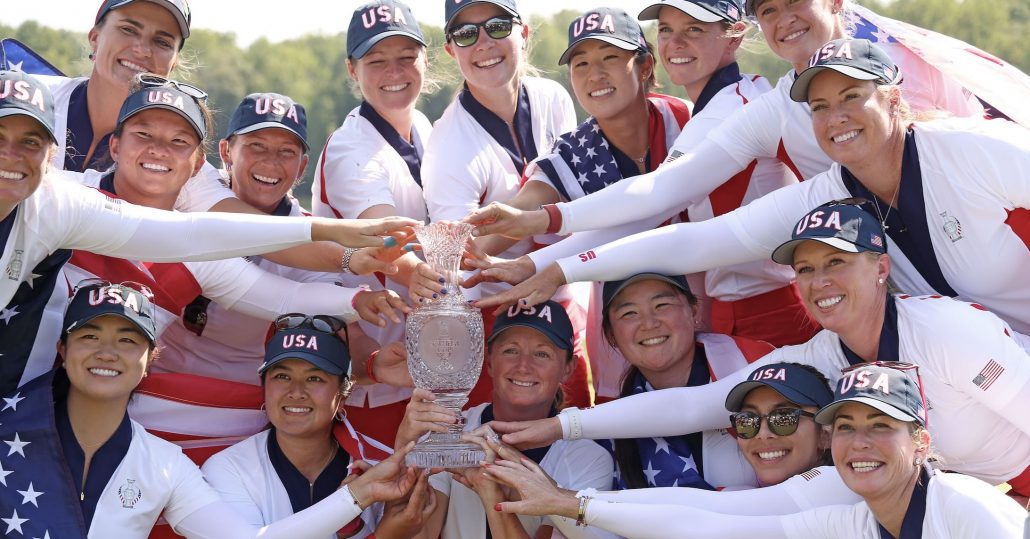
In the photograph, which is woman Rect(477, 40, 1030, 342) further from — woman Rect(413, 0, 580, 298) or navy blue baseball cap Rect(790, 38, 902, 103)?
woman Rect(413, 0, 580, 298)

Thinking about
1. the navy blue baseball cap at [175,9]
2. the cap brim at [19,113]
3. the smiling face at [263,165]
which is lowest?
the cap brim at [19,113]

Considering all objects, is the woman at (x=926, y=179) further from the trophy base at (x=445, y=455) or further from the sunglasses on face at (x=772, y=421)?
the trophy base at (x=445, y=455)

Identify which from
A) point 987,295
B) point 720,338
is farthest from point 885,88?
point 720,338

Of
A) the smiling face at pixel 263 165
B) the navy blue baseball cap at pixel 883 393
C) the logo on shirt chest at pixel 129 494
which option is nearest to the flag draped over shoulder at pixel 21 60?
the smiling face at pixel 263 165

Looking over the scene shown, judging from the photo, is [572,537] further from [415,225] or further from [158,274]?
[158,274]

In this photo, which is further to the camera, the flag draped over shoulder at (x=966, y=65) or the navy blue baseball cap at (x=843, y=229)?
the flag draped over shoulder at (x=966, y=65)

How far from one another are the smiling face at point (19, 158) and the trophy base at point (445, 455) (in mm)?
2042

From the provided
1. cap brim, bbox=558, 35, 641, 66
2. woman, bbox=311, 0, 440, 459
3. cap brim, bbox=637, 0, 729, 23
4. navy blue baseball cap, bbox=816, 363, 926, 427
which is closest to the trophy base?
woman, bbox=311, 0, 440, 459

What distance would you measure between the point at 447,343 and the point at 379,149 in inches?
65.5

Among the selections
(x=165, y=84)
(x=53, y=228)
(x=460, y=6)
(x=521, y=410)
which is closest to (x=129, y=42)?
(x=165, y=84)

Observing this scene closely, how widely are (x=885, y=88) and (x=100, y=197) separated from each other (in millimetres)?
3582

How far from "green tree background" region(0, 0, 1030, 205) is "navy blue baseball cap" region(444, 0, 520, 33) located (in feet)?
111

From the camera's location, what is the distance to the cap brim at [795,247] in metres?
5.59

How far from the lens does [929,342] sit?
5473 millimetres
